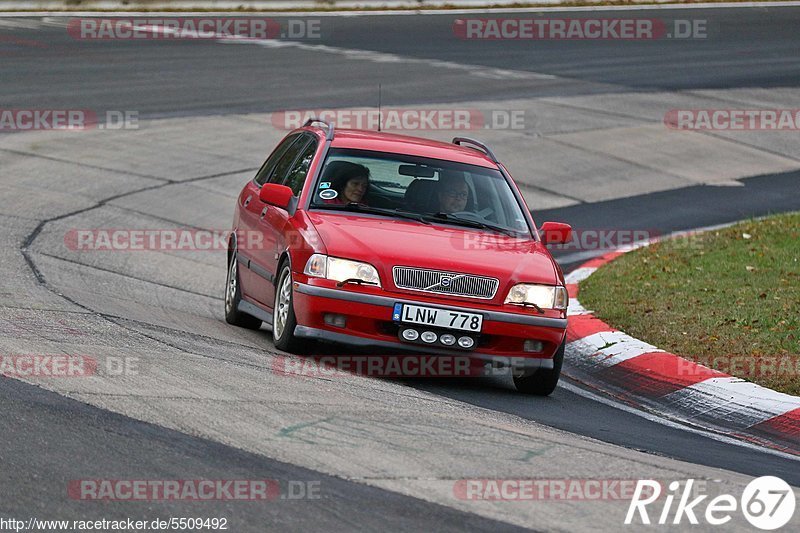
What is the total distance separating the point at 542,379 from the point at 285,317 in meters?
1.74

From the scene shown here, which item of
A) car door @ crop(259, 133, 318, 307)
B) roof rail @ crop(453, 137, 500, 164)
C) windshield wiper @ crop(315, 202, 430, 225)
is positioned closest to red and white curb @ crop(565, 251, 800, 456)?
roof rail @ crop(453, 137, 500, 164)

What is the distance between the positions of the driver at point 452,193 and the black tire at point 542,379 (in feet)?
4.57

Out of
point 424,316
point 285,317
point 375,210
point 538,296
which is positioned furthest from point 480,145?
point 424,316

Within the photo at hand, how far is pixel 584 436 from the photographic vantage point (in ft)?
23.9

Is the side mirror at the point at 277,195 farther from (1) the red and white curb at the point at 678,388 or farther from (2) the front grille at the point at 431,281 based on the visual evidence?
(1) the red and white curb at the point at 678,388

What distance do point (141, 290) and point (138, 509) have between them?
6.34m

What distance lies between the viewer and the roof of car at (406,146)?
9.96 meters

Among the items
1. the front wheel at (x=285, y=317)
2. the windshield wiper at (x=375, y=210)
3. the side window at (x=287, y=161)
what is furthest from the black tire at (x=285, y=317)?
the side window at (x=287, y=161)

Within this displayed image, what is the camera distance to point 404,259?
27.9 ft

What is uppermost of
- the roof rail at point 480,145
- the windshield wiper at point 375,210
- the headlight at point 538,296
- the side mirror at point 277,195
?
the roof rail at point 480,145

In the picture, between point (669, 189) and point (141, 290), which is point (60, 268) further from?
point (669, 189)

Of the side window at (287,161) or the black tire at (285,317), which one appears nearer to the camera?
the black tire at (285,317)

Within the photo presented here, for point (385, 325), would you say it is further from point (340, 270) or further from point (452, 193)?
point (452, 193)

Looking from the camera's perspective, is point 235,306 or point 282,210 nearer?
point 282,210
